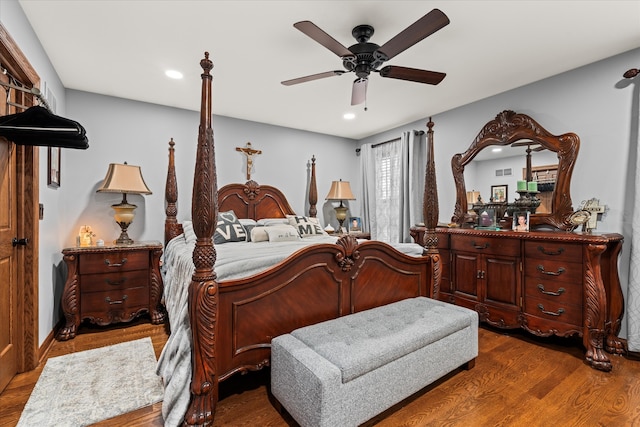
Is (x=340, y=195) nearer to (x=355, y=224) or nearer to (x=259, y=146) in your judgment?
(x=355, y=224)

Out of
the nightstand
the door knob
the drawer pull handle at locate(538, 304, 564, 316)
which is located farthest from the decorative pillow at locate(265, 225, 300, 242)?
the drawer pull handle at locate(538, 304, 564, 316)

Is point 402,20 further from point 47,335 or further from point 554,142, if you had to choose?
point 47,335

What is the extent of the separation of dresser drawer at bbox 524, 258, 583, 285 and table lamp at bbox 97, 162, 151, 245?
3.88 metres

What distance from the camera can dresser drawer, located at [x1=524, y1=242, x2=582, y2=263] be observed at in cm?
248

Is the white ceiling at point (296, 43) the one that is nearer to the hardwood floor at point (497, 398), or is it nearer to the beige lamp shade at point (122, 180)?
the beige lamp shade at point (122, 180)

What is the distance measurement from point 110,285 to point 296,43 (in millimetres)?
2833

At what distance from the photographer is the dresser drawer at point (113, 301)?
292 cm

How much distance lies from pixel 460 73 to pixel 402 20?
44.4 inches

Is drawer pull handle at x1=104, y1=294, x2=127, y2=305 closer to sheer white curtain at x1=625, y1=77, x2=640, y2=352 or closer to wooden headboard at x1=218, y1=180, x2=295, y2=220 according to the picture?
wooden headboard at x1=218, y1=180, x2=295, y2=220

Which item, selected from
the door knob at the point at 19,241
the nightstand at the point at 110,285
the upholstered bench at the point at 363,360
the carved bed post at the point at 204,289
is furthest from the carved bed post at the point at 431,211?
the door knob at the point at 19,241

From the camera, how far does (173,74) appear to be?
2980mm

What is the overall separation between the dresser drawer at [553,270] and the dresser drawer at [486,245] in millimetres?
151

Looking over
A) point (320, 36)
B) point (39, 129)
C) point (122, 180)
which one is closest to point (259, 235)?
point (122, 180)

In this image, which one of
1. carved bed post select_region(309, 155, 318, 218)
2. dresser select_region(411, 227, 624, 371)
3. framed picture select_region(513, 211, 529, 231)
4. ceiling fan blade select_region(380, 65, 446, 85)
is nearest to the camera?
ceiling fan blade select_region(380, 65, 446, 85)
